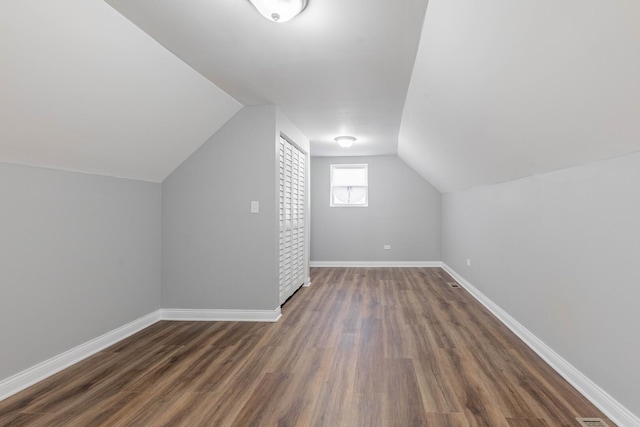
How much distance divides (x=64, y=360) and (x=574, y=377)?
3.47 metres

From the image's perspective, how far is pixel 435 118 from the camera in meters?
3.65

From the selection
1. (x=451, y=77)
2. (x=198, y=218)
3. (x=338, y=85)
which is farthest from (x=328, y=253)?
(x=451, y=77)

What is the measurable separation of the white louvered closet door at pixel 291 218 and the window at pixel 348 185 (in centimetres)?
217

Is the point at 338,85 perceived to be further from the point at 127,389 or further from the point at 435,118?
the point at 127,389

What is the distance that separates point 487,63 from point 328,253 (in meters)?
5.72

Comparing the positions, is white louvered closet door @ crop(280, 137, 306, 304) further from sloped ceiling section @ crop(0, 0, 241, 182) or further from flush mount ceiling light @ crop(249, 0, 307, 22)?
flush mount ceiling light @ crop(249, 0, 307, 22)

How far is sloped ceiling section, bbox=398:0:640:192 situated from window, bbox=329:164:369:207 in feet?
13.7

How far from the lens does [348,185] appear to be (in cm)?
762

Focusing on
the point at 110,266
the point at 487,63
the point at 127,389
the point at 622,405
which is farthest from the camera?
the point at 110,266

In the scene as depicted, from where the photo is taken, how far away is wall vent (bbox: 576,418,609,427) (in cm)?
190

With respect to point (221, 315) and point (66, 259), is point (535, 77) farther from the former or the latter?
point (221, 315)

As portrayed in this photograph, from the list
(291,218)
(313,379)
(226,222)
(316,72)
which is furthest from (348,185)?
(313,379)

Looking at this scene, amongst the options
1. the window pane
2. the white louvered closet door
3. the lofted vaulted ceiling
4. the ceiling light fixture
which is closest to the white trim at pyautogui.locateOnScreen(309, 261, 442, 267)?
the window pane

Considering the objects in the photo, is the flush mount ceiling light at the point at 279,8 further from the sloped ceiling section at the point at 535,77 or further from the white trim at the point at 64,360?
the white trim at the point at 64,360
